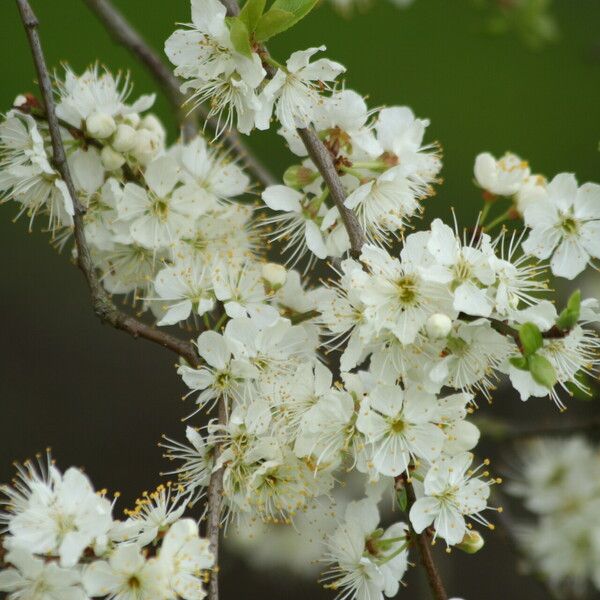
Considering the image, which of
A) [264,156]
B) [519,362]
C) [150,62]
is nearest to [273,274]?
[519,362]

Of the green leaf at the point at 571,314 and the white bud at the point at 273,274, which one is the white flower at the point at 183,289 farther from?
the green leaf at the point at 571,314

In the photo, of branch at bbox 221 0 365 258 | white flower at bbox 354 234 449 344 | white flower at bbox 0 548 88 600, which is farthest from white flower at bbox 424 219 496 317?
white flower at bbox 0 548 88 600

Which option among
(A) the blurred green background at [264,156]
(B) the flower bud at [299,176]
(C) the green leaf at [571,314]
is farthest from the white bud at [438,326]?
(A) the blurred green background at [264,156]

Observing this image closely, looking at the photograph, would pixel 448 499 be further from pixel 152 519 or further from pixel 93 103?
pixel 93 103

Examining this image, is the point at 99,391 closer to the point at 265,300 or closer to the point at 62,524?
the point at 265,300

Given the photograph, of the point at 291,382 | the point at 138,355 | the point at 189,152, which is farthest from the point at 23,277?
the point at 291,382

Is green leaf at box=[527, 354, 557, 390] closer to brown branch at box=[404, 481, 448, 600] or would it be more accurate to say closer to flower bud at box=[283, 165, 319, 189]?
brown branch at box=[404, 481, 448, 600]
